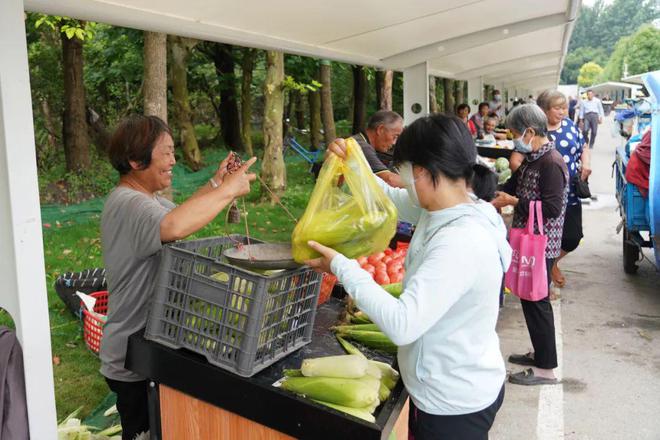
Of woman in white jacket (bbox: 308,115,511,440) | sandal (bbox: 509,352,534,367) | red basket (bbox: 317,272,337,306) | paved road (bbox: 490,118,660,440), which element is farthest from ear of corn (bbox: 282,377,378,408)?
sandal (bbox: 509,352,534,367)

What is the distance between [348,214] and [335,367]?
22.6 inches

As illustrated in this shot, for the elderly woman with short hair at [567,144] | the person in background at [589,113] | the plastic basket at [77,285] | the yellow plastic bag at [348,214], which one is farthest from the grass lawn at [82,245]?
the person in background at [589,113]

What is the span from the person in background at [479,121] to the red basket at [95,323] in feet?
24.8

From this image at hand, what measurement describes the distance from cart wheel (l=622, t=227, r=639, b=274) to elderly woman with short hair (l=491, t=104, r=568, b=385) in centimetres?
305

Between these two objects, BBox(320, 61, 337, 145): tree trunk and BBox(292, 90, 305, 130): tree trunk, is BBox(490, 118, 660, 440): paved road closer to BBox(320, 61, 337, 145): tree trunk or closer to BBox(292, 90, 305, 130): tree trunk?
BBox(320, 61, 337, 145): tree trunk

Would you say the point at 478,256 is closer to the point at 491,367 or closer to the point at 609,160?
the point at 491,367

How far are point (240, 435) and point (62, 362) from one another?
315cm

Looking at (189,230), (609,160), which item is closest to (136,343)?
(189,230)

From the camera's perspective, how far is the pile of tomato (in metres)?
3.75

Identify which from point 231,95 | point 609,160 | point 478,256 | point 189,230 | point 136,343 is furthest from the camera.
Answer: point 609,160

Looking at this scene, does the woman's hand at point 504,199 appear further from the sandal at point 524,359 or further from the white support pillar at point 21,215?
the white support pillar at point 21,215

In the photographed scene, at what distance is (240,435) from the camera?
222cm

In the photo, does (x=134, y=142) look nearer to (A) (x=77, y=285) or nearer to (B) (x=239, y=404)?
(B) (x=239, y=404)

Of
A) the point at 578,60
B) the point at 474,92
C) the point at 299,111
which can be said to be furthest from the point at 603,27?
the point at 474,92
